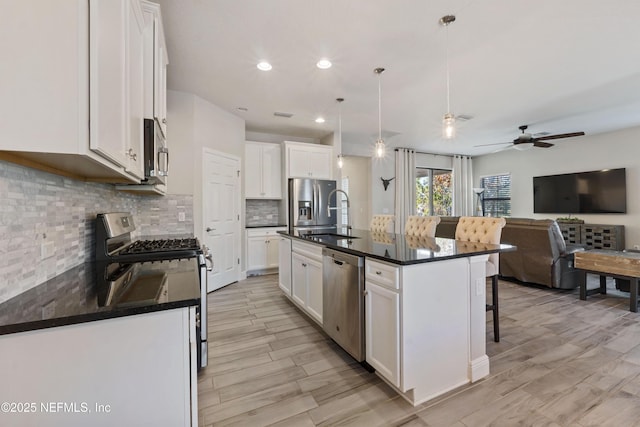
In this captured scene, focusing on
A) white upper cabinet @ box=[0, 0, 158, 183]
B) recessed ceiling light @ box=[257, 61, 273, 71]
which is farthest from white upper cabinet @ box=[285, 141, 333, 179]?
white upper cabinet @ box=[0, 0, 158, 183]

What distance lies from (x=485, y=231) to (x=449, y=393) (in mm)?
1451

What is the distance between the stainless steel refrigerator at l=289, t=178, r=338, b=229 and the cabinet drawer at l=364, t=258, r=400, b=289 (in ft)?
10.4

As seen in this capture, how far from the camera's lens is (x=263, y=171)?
17.2 ft

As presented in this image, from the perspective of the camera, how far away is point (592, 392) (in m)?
1.79

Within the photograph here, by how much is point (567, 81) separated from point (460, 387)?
3.89 meters

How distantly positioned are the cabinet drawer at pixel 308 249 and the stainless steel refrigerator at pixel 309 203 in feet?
6.37

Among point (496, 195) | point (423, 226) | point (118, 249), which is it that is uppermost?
point (496, 195)

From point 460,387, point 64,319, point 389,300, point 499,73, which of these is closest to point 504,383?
point 460,387

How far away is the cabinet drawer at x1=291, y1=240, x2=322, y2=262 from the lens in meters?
2.59

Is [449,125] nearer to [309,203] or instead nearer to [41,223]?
[41,223]

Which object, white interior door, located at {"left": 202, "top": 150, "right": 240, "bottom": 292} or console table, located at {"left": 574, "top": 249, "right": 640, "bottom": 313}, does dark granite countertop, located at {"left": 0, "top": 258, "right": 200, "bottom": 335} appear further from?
console table, located at {"left": 574, "top": 249, "right": 640, "bottom": 313}

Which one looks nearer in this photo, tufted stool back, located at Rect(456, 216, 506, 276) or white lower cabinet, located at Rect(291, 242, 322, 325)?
tufted stool back, located at Rect(456, 216, 506, 276)

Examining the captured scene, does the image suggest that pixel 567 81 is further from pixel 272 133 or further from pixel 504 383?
pixel 272 133

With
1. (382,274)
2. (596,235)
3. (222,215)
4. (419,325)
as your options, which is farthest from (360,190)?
(419,325)
